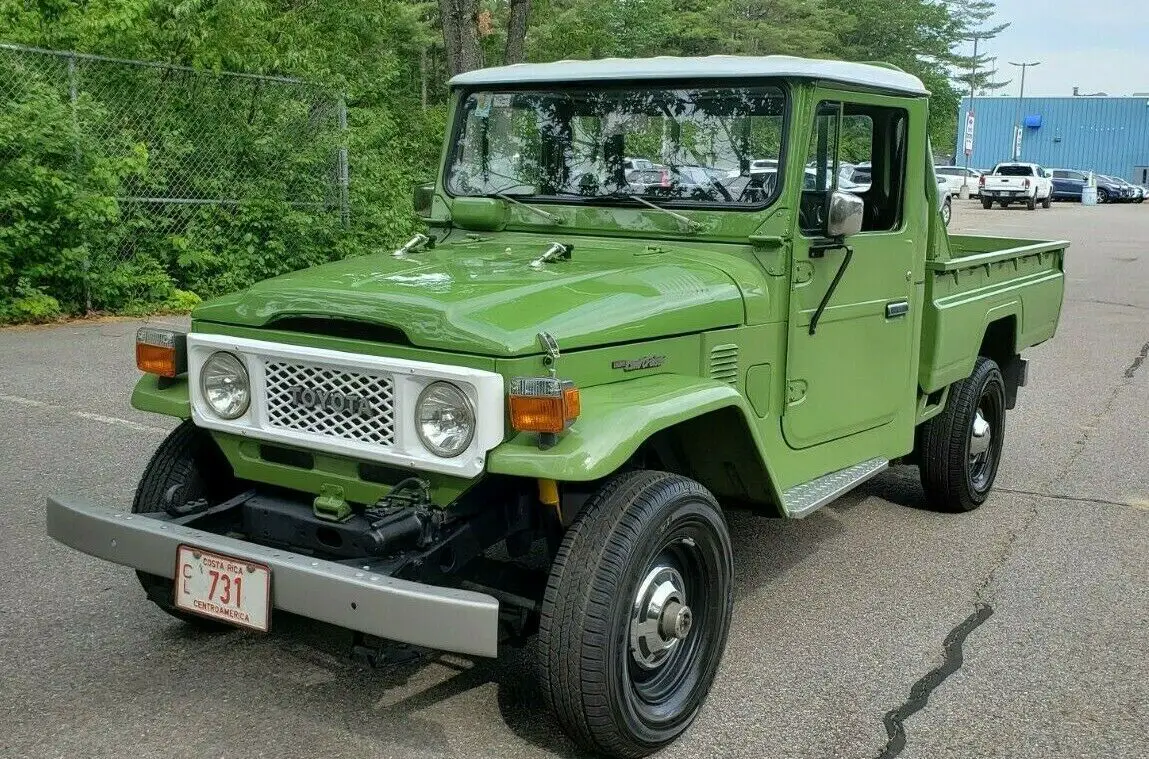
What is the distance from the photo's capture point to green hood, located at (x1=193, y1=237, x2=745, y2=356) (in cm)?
323

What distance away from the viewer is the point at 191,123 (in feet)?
38.2

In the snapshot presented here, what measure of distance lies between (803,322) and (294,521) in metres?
1.93

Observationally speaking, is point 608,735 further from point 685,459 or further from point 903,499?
point 903,499

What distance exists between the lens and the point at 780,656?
4.04 meters

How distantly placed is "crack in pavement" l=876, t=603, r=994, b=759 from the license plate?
5.86ft

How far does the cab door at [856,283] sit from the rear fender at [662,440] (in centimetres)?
41

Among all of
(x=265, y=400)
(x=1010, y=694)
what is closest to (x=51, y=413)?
(x=265, y=400)

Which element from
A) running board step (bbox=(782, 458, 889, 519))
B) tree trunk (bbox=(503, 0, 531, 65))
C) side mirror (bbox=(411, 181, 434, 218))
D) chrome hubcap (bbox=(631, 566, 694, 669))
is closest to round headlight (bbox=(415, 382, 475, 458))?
chrome hubcap (bbox=(631, 566, 694, 669))

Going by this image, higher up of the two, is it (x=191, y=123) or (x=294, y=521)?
(x=191, y=123)

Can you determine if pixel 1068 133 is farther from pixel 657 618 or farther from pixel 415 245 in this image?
pixel 657 618

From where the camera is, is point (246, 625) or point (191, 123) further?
point (191, 123)

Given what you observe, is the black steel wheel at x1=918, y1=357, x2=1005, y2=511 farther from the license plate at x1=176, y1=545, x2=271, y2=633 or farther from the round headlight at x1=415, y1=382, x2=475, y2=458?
the license plate at x1=176, y1=545, x2=271, y2=633

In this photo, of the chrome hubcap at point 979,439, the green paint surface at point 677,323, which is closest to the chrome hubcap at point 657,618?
the green paint surface at point 677,323

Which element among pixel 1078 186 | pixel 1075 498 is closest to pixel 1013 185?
pixel 1078 186
